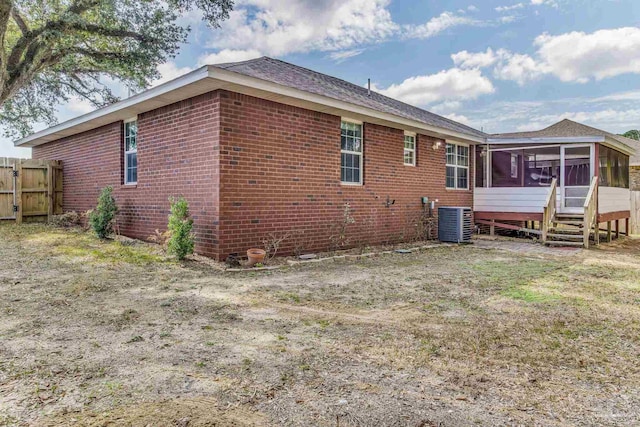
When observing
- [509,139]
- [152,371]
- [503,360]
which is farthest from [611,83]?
[152,371]

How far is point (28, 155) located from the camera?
15.7 meters

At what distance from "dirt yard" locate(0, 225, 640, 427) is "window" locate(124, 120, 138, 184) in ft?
12.6

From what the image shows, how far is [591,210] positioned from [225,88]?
10.1 m

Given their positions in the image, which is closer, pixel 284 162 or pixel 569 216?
pixel 284 162

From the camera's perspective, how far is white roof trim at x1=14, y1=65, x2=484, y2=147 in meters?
6.54

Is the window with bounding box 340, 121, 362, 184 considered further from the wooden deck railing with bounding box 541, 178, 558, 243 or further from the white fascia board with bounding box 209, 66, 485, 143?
the wooden deck railing with bounding box 541, 178, 558, 243

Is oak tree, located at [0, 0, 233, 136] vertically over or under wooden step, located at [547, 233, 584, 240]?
over

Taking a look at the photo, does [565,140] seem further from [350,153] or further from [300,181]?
[300,181]

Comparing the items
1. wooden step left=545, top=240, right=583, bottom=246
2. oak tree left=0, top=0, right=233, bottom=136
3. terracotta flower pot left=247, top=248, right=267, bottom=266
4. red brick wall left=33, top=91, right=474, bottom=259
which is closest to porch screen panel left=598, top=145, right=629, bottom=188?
wooden step left=545, top=240, right=583, bottom=246

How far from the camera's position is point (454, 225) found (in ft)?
36.3

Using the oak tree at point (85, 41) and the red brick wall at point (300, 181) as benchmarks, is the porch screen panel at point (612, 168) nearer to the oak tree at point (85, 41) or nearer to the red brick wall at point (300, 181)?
the red brick wall at point (300, 181)

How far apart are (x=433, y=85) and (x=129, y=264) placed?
20.0 metres

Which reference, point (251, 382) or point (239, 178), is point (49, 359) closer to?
point (251, 382)

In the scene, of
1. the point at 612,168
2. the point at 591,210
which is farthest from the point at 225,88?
the point at 612,168
